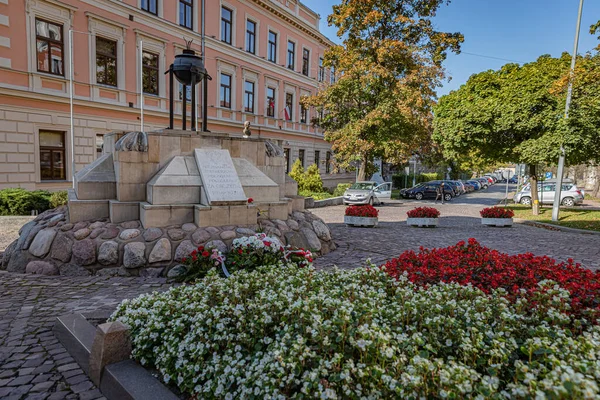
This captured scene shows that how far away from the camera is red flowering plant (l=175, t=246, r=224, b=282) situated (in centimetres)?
602

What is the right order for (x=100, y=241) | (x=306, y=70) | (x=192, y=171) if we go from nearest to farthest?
(x=100, y=241) < (x=192, y=171) < (x=306, y=70)

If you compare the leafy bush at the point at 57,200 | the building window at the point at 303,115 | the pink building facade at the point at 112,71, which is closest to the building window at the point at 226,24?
the pink building facade at the point at 112,71

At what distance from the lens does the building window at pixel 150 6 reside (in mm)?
21500

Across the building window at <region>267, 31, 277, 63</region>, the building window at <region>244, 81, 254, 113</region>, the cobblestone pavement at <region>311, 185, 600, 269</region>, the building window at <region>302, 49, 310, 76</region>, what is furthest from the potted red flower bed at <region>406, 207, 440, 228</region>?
the building window at <region>302, 49, 310, 76</region>

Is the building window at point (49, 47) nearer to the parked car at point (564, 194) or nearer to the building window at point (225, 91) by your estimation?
the building window at point (225, 91)

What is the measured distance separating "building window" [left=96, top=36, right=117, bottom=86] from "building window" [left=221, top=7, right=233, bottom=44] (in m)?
8.82

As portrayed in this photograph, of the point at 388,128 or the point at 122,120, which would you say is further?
the point at 388,128

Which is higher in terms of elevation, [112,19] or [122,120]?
[112,19]

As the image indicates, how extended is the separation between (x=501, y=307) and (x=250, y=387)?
7.33 feet

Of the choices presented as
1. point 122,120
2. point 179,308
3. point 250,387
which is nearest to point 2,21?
point 122,120

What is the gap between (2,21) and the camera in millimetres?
15711

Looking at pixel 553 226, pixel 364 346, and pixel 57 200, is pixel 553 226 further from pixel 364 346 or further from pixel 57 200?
pixel 57 200

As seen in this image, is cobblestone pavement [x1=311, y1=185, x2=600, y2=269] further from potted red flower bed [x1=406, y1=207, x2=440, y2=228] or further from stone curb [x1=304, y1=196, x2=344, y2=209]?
stone curb [x1=304, y1=196, x2=344, y2=209]

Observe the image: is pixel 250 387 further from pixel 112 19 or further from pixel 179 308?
pixel 112 19
